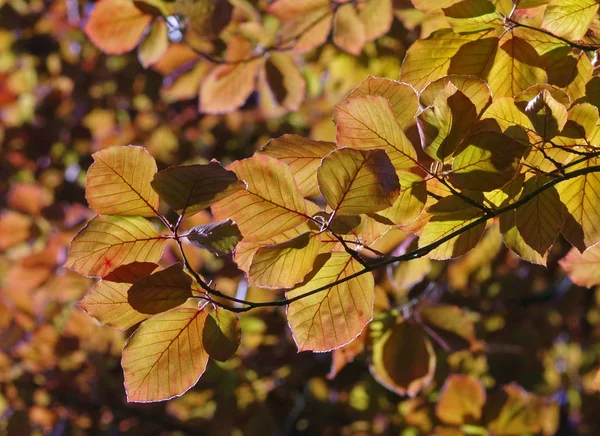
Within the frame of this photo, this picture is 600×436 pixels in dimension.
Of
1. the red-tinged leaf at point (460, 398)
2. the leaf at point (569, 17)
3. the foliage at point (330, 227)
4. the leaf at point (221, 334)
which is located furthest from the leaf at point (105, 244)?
the red-tinged leaf at point (460, 398)

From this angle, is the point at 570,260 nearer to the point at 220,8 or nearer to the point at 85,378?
the point at 220,8

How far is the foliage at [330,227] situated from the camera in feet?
1.82

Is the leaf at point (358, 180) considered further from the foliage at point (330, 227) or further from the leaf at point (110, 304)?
the leaf at point (110, 304)

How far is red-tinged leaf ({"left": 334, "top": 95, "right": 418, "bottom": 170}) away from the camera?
54cm

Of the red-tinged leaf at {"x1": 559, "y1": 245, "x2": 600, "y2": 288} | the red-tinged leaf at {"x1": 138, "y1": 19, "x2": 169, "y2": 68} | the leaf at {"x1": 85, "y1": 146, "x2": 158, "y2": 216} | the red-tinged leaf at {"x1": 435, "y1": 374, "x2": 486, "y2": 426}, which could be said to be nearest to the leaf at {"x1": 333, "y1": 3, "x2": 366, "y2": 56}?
the red-tinged leaf at {"x1": 138, "y1": 19, "x2": 169, "y2": 68}

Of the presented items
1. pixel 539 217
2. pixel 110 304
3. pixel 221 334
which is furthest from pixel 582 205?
pixel 110 304

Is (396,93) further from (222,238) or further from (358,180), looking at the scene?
(222,238)

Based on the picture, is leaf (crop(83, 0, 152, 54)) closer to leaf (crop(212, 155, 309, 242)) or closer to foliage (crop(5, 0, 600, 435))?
foliage (crop(5, 0, 600, 435))

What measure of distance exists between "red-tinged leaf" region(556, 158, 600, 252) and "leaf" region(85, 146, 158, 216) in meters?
0.43

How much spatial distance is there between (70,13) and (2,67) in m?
0.46

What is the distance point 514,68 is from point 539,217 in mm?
213

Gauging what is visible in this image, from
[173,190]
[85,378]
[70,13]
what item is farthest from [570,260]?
[70,13]

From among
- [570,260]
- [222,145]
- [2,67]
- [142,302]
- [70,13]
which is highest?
[142,302]

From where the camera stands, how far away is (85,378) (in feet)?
6.65
